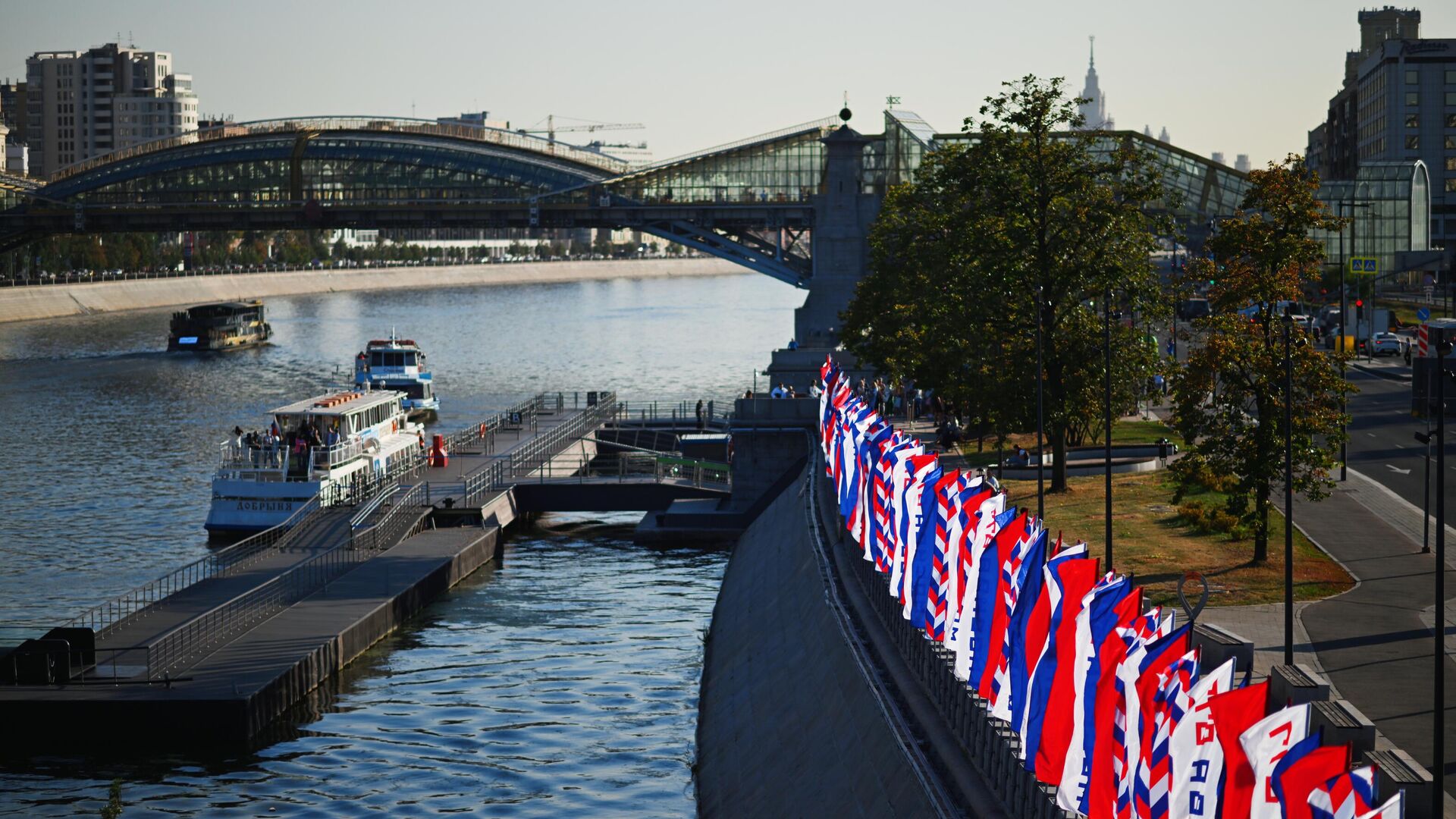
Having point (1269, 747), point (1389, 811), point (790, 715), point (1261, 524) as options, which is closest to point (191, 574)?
point (790, 715)

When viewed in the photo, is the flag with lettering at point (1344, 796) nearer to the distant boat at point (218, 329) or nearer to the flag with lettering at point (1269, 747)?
the flag with lettering at point (1269, 747)

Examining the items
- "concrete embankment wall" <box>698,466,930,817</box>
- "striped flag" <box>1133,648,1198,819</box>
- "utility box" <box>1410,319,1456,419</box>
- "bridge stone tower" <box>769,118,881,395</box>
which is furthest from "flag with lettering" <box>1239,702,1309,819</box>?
"bridge stone tower" <box>769,118,881,395</box>

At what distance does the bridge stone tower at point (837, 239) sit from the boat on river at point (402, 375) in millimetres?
21183

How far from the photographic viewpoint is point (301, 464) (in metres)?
63.2

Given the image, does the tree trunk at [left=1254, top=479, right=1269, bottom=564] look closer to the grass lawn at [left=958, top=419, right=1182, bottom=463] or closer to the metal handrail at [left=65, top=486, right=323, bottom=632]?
the grass lawn at [left=958, top=419, right=1182, bottom=463]

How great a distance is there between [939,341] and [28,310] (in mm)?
140976

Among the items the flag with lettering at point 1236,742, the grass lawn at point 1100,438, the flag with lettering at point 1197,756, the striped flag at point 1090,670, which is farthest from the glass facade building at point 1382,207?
the flag with lettering at point 1236,742

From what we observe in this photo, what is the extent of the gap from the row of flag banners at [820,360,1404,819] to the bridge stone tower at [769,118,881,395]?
72.4 metres

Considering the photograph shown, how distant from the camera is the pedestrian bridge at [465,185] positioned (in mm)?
114750

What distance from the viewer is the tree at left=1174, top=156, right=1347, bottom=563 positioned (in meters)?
40.6

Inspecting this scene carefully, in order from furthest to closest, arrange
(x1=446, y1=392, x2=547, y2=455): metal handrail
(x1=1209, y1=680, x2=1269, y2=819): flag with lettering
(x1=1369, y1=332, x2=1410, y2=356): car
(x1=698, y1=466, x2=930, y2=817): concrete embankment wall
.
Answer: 1. (x1=1369, y1=332, x2=1410, y2=356): car
2. (x1=446, y1=392, x2=547, y2=455): metal handrail
3. (x1=698, y1=466, x2=930, y2=817): concrete embankment wall
4. (x1=1209, y1=680, x2=1269, y2=819): flag with lettering

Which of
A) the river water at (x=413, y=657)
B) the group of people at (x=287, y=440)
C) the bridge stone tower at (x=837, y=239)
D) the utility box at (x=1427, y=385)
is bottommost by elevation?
the river water at (x=413, y=657)

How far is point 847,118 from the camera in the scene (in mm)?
107250

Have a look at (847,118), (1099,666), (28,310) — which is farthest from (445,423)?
(28,310)
